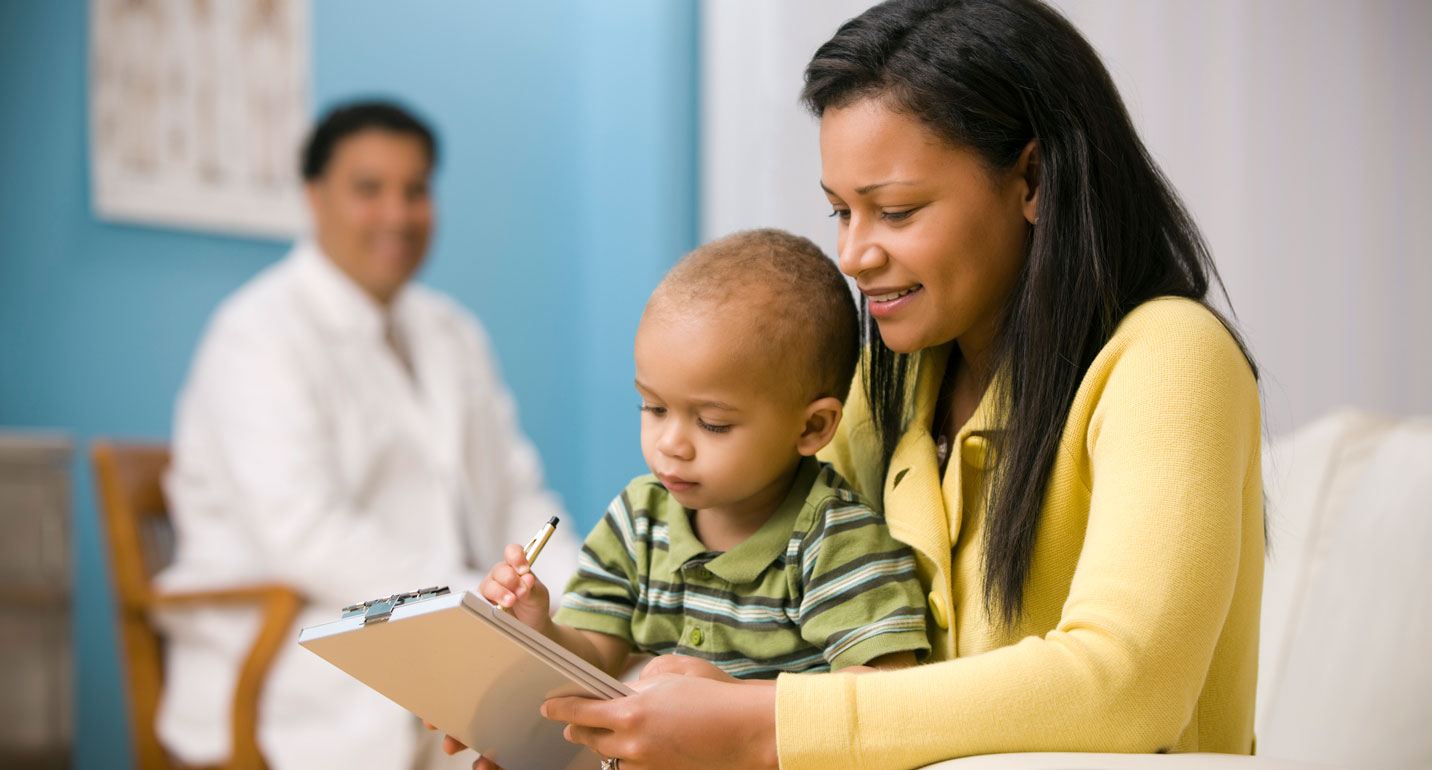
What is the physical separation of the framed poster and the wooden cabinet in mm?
775

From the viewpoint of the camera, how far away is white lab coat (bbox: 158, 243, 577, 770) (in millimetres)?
2309

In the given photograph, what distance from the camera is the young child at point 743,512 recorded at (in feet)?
3.53

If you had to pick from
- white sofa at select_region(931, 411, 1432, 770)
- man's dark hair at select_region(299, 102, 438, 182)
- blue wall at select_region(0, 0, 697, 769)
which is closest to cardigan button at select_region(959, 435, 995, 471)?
white sofa at select_region(931, 411, 1432, 770)

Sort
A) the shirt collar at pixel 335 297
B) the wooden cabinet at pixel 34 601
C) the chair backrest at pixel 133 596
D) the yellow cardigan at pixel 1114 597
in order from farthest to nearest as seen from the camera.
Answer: the shirt collar at pixel 335 297, the wooden cabinet at pixel 34 601, the chair backrest at pixel 133 596, the yellow cardigan at pixel 1114 597

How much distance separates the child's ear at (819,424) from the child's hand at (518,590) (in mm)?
283

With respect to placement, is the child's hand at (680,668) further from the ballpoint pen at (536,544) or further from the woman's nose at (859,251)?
the woman's nose at (859,251)

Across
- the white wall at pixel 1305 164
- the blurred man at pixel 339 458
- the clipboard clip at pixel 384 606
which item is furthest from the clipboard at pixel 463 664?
the white wall at pixel 1305 164

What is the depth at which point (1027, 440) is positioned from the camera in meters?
1.05

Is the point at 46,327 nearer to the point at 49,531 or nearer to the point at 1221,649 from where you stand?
the point at 49,531

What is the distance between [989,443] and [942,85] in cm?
32

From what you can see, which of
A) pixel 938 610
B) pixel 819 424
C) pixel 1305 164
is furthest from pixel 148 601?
pixel 1305 164

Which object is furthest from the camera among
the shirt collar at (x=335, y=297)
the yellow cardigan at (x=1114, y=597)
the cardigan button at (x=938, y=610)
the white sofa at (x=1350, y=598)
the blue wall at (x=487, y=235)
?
the blue wall at (x=487, y=235)

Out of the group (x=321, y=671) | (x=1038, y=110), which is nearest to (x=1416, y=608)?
(x=1038, y=110)

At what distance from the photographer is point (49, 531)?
263 centimetres
